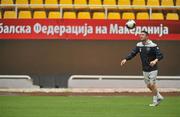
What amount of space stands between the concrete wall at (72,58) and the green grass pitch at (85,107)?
4102 mm

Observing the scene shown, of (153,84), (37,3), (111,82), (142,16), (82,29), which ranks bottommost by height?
(111,82)

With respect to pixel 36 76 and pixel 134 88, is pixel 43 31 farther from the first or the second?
pixel 134 88

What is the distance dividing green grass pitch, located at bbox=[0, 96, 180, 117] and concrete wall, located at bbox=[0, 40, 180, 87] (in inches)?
161

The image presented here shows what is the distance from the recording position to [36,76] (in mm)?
20266

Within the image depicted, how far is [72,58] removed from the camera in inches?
792

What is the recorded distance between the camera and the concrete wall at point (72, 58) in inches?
787

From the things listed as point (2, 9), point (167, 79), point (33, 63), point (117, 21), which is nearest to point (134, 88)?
point (167, 79)

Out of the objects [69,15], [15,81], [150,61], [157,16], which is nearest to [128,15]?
[157,16]

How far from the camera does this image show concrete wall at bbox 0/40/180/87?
20.0 m

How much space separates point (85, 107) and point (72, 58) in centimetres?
671

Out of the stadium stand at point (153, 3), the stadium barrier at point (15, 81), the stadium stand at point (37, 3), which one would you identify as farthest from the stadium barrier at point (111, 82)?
the stadium stand at point (153, 3)

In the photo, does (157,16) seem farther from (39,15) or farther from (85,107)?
(85,107)

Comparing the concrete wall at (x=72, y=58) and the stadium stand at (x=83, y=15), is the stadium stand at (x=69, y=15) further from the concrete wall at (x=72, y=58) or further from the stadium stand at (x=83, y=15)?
the concrete wall at (x=72, y=58)

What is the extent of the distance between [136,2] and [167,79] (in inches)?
136
